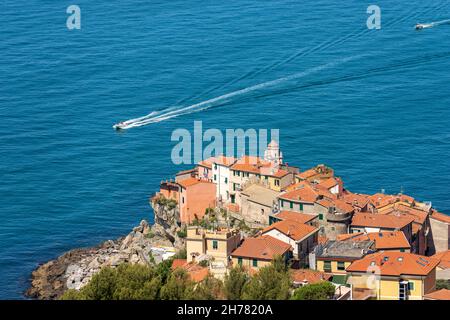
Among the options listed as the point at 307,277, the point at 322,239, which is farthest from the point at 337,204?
the point at 307,277

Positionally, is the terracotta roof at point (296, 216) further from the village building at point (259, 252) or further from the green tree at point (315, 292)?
the green tree at point (315, 292)

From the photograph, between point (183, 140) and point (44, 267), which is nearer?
point (44, 267)

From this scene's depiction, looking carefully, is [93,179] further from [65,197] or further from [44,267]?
[44,267]

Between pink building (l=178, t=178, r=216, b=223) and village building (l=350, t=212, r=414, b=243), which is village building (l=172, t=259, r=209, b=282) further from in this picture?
pink building (l=178, t=178, r=216, b=223)

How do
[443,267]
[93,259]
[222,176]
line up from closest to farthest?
[443,267] → [222,176] → [93,259]

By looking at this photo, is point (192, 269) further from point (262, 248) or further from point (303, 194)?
point (303, 194)
